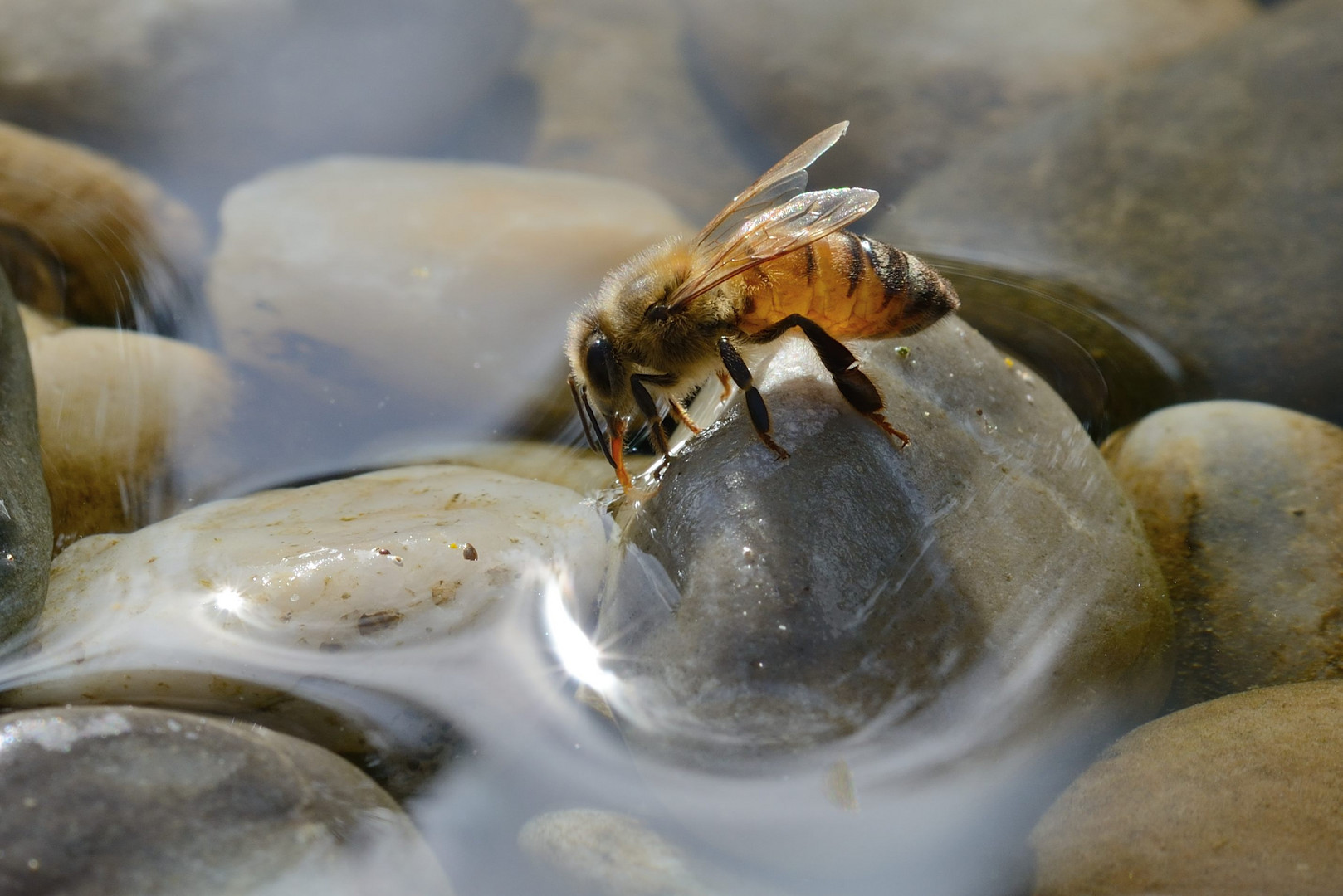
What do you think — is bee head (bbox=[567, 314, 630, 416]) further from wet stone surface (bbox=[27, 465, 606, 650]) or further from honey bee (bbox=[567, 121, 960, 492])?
wet stone surface (bbox=[27, 465, 606, 650])

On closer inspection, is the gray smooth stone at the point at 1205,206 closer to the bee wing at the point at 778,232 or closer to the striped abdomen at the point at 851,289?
the striped abdomen at the point at 851,289

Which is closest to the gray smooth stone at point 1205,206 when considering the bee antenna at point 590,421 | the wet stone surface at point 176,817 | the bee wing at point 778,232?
the bee wing at point 778,232

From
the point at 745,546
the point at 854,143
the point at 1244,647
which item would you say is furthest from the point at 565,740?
the point at 854,143

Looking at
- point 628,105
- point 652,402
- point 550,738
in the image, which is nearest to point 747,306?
point 652,402

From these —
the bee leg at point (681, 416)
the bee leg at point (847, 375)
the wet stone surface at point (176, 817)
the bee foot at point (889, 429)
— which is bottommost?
the wet stone surface at point (176, 817)

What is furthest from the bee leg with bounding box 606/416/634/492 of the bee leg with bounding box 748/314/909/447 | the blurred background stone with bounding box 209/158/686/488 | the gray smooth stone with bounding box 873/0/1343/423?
the gray smooth stone with bounding box 873/0/1343/423

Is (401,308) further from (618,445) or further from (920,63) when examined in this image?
(920,63)

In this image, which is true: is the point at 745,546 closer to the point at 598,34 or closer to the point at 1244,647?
the point at 1244,647
